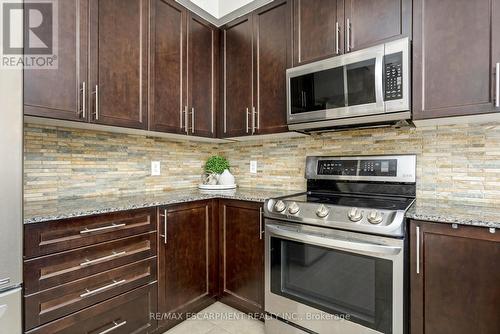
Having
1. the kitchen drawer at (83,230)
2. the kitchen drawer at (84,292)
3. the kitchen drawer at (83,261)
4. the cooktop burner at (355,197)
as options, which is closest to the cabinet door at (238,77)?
the cooktop burner at (355,197)

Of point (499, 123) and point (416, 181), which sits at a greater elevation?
point (499, 123)

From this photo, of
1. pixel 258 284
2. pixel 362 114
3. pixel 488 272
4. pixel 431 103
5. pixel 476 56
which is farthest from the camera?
pixel 258 284

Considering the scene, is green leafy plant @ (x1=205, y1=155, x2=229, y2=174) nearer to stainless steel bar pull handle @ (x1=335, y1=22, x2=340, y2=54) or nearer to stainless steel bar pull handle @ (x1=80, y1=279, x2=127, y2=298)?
stainless steel bar pull handle @ (x1=80, y1=279, x2=127, y2=298)

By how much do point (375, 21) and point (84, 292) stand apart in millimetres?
2260

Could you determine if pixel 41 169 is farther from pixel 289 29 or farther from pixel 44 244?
pixel 289 29

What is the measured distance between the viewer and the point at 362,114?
1648 mm

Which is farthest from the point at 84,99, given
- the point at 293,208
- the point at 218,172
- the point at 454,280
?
the point at 454,280

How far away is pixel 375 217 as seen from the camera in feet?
4.55

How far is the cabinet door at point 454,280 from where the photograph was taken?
1199 mm

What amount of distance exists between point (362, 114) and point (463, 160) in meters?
0.69

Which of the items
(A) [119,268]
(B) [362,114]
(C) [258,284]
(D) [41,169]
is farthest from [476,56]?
(D) [41,169]

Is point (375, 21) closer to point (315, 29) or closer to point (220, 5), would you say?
point (315, 29)

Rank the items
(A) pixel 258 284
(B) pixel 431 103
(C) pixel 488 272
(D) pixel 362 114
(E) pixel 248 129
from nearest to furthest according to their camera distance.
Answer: (C) pixel 488 272, (B) pixel 431 103, (D) pixel 362 114, (A) pixel 258 284, (E) pixel 248 129

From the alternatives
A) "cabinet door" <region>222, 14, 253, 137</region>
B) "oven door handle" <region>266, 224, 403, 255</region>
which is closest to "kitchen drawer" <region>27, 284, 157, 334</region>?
"oven door handle" <region>266, 224, 403, 255</region>
